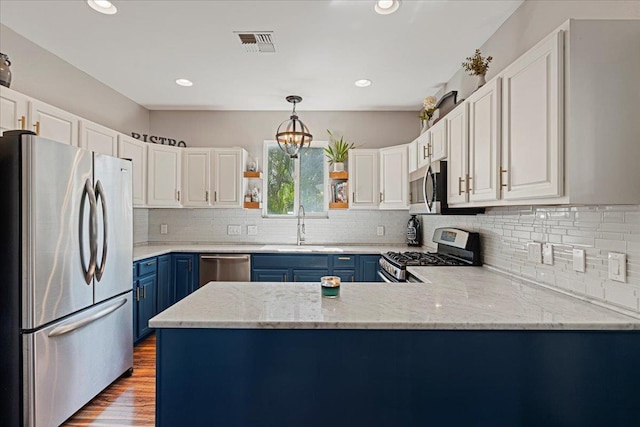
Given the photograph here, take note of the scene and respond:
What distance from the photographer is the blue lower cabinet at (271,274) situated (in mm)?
3951

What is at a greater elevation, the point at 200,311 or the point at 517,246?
the point at 517,246

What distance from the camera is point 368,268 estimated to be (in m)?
3.93

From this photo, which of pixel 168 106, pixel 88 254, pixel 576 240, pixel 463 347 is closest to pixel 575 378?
pixel 463 347

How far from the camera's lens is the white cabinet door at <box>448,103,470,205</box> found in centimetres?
236

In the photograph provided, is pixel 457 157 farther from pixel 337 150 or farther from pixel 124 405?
pixel 124 405

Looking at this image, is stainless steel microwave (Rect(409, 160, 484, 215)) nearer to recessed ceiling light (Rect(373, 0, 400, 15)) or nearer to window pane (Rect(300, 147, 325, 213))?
recessed ceiling light (Rect(373, 0, 400, 15))

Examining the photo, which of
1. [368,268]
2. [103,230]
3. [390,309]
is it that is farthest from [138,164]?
[390,309]

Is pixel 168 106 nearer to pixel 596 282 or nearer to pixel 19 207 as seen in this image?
pixel 19 207

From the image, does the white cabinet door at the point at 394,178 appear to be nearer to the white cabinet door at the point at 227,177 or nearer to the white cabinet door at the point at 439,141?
the white cabinet door at the point at 439,141

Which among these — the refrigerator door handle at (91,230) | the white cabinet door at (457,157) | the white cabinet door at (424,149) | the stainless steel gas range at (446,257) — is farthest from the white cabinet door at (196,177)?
the white cabinet door at (457,157)

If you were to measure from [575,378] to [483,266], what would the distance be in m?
1.43

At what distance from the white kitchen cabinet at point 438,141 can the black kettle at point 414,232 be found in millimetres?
1408

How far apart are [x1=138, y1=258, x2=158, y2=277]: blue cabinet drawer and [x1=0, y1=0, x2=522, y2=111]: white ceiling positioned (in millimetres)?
1842

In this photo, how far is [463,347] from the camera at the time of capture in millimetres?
1411
